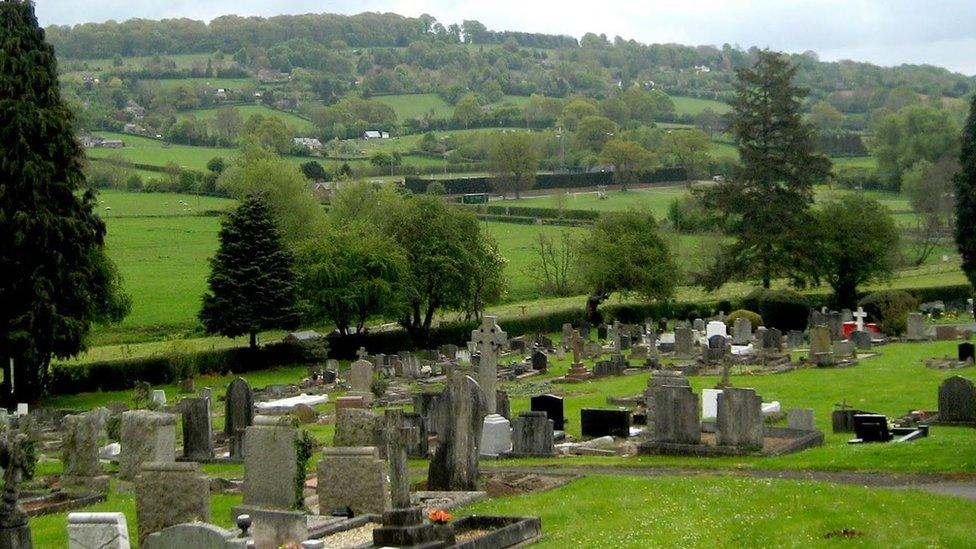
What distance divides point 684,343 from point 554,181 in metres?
79.4

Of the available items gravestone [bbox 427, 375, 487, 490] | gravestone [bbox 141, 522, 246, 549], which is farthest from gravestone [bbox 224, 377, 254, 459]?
gravestone [bbox 141, 522, 246, 549]

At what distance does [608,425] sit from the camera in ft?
100

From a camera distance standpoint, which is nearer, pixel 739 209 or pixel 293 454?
pixel 293 454

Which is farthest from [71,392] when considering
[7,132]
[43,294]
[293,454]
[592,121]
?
[592,121]

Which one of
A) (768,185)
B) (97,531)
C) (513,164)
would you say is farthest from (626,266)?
(513,164)

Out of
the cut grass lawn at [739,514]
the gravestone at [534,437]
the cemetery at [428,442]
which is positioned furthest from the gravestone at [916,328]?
the cut grass lawn at [739,514]

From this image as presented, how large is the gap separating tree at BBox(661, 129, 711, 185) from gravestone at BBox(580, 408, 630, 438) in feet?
355

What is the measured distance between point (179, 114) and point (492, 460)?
17287 cm

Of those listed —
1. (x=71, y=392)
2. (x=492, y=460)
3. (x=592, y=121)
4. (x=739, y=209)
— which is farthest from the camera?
(x=592, y=121)

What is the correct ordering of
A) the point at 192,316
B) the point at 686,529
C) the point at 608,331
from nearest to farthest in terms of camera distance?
the point at 686,529 → the point at 608,331 → the point at 192,316

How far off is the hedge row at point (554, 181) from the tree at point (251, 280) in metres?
61.3

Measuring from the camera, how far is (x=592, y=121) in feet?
604

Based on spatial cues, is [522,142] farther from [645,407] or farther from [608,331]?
[645,407]

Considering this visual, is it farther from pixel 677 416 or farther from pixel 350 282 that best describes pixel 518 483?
pixel 350 282
